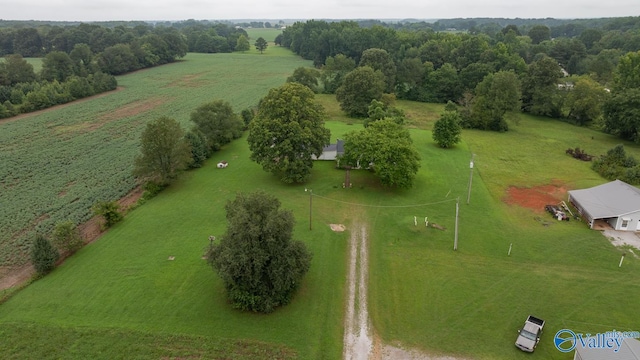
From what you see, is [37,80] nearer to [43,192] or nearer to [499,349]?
[43,192]

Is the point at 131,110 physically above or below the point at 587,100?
below

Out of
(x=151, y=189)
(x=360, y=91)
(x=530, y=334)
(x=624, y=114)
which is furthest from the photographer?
(x=360, y=91)

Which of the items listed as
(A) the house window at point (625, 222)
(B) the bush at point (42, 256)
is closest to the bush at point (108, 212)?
(B) the bush at point (42, 256)

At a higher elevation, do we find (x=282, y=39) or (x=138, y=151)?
(x=282, y=39)

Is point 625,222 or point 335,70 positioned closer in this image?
point 625,222

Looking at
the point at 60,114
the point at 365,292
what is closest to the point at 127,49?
the point at 60,114

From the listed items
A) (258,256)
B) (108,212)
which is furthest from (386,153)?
(108,212)

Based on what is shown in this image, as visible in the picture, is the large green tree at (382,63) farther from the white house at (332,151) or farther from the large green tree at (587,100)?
the white house at (332,151)

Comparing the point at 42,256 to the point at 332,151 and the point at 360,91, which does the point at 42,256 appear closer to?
the point at 332,151
